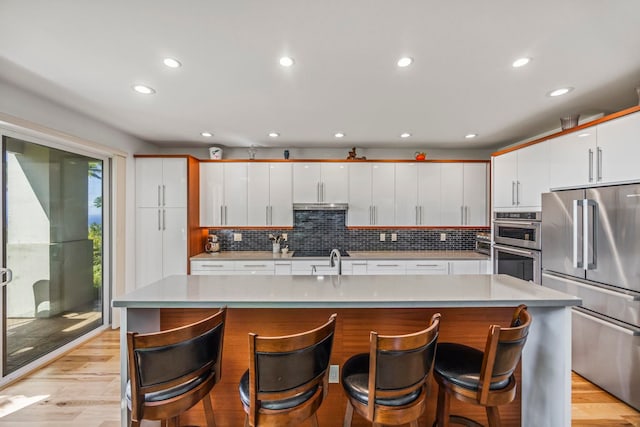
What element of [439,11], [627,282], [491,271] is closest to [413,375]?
[439,11]

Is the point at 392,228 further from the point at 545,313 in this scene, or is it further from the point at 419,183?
the point at 545,313

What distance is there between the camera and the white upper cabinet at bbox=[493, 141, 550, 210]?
2863 mm

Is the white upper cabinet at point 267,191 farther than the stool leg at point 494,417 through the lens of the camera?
Yes

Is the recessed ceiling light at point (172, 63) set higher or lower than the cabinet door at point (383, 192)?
higher

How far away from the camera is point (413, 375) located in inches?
47.0

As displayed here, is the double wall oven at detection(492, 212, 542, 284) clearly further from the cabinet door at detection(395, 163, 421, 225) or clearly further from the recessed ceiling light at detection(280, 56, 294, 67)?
the recessed ceiling light at detection(280, 56, 294, 67)

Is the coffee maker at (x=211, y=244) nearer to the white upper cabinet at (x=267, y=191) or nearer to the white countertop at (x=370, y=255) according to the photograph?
the white countertop at (x=370, y=255)

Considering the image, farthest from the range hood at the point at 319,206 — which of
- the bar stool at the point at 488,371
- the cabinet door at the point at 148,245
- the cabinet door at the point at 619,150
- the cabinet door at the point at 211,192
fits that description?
the bar stool at the point at 488,371

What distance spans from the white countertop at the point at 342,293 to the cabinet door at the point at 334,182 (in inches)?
90.8

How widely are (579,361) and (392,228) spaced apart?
245cm

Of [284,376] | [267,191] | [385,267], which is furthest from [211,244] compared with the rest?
[284,376]

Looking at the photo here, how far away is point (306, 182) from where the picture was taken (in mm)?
4168

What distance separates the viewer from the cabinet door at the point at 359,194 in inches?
165

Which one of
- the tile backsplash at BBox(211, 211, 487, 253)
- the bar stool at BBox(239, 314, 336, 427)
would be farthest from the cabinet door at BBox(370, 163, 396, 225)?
the bar stool at BBox(239, 314, 336, 427)
